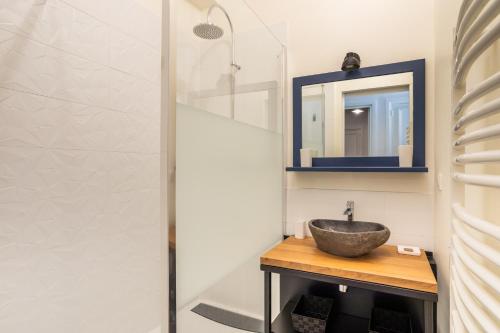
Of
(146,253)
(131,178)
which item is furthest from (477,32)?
(146,253)

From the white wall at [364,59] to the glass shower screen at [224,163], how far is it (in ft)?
0.66

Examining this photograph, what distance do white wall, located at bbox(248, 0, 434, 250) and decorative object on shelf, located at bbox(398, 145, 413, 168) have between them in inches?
4.2

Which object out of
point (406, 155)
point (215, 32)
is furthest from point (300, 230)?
point (215, 32)

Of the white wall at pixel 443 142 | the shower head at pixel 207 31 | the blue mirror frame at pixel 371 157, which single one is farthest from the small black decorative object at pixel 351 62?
the shower head at pixel 207 31

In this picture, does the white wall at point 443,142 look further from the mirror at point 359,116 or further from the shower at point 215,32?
the shower at point 215,32

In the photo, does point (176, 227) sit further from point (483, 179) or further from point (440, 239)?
point (440, 239)

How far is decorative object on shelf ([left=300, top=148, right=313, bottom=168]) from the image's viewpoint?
5.72 ft

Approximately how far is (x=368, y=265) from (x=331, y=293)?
0.49 metres

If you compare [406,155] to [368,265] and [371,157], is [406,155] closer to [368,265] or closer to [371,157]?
[371,157]

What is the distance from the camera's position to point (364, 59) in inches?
66.2

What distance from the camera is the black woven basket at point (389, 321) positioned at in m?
1.41

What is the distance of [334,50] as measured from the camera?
1.75m

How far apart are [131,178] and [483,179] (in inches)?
63.5

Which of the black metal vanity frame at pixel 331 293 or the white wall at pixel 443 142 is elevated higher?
the white wall at pixel 443 142
